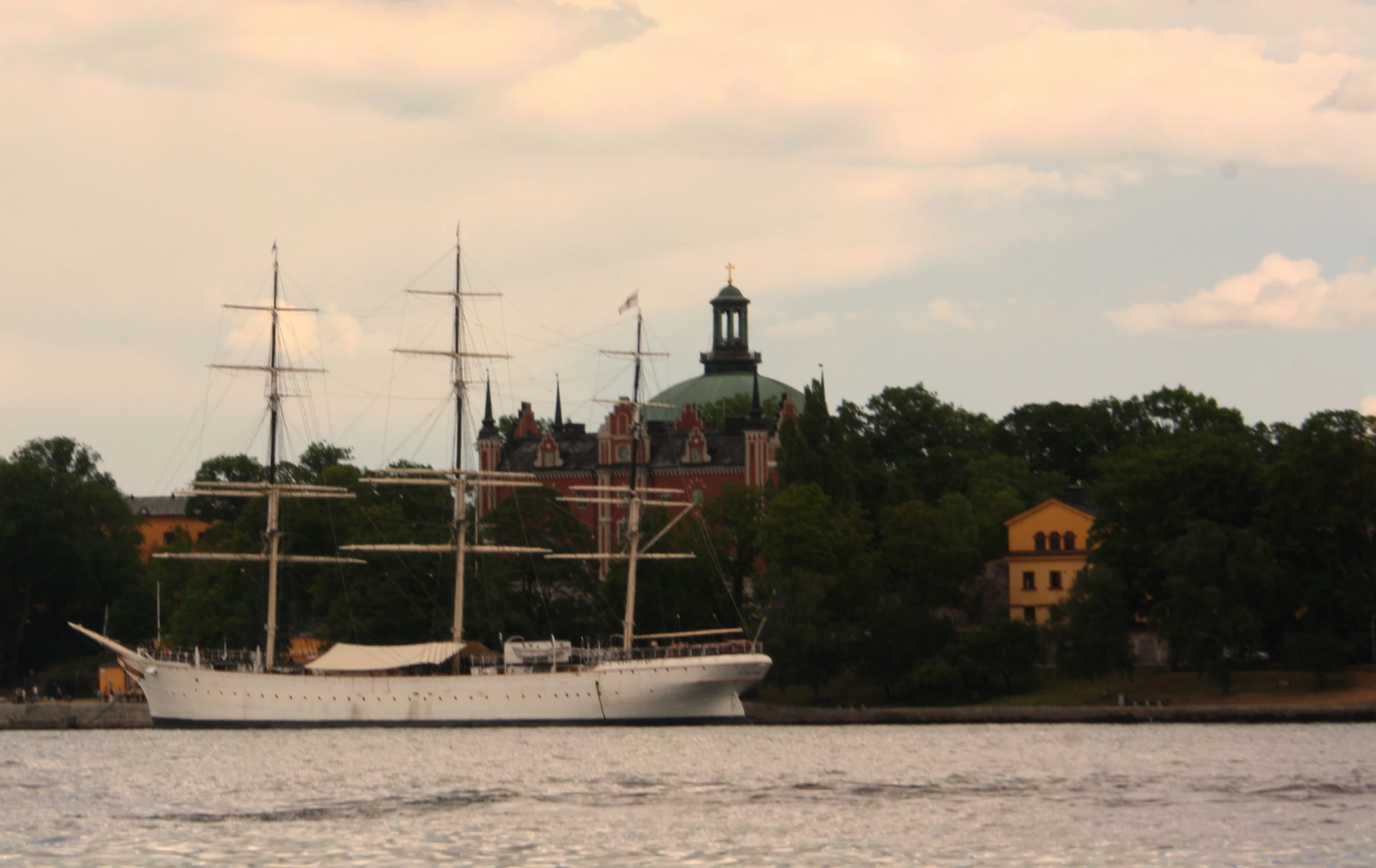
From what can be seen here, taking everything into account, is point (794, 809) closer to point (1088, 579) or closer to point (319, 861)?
point (319, 861)

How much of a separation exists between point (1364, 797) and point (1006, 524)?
6951 centimetres

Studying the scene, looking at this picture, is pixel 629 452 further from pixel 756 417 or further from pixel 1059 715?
pixel 1059 715

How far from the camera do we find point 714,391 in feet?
548

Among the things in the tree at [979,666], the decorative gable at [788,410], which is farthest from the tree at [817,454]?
the tree at [979,666]

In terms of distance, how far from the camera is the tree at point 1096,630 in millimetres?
89625

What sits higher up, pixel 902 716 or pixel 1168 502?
pixel 1168 502

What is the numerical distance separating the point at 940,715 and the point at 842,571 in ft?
51.0

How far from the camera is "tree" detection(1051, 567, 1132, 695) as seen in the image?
294 ft

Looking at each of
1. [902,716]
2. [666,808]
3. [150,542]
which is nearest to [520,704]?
[902,716]

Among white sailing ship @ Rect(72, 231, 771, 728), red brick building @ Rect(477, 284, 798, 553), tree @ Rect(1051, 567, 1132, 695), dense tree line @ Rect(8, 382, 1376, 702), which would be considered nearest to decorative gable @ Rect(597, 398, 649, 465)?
red brick building @ Rect(477, 284, 798, 553)

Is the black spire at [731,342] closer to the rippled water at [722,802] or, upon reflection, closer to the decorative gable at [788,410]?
the decorative gable at [788,410]

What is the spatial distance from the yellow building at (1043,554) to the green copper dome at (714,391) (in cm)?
4910

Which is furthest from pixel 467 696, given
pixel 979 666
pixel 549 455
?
pixel 549 455

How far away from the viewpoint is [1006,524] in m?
116
